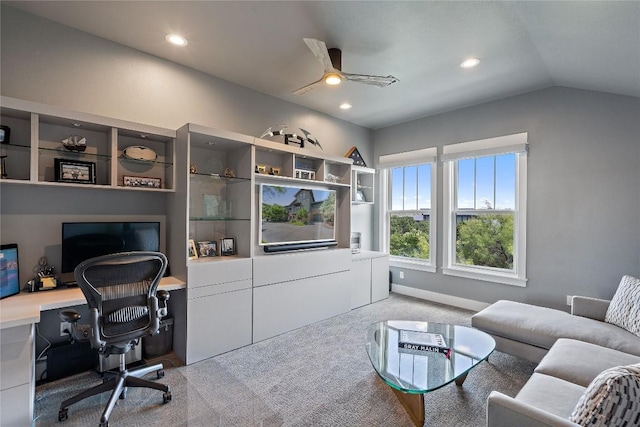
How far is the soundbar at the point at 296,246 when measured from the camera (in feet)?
11.4

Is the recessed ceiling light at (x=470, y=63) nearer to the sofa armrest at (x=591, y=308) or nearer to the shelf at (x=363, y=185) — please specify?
the shelf at (x=363, y=185)

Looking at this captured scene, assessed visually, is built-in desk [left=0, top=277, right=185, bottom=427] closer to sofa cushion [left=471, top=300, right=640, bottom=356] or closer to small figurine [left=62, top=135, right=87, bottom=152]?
small figurine [left=62, top=135, right=87, bottom=152]

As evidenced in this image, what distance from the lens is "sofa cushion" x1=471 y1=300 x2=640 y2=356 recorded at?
7.20ft

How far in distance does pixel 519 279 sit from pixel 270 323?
10.3 ft

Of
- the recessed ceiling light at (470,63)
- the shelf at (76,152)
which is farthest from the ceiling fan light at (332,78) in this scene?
the shelf at (76,152)

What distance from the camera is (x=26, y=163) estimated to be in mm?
2334

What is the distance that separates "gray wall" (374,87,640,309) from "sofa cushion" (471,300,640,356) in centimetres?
96

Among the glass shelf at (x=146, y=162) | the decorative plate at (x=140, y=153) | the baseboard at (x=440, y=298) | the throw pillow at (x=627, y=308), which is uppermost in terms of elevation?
the decorative plate at (x=140, y=153)

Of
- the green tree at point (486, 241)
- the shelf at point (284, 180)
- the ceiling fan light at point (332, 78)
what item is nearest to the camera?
the ceiling fan light at point (332, 78)

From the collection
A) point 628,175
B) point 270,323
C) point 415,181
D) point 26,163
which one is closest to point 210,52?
point 26,163

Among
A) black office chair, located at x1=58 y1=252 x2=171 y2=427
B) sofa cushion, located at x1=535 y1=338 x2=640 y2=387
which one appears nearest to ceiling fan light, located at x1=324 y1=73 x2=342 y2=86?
black office chair, located at x1=58 y1=252 x2=171 y2=427

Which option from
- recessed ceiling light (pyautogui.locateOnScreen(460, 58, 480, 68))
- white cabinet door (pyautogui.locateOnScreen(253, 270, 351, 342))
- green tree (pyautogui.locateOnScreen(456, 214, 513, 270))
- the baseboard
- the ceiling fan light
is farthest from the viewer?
the baseboard

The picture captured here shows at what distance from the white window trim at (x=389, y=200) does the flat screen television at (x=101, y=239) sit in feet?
11.9

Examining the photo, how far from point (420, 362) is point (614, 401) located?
108 centimetres
